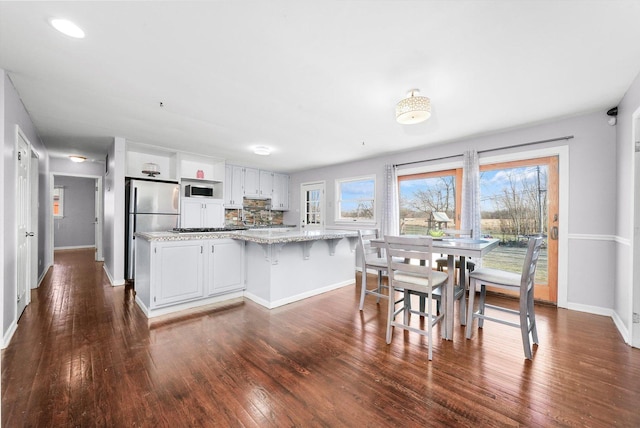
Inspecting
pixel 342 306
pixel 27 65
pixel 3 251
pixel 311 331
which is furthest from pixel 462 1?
pixel 3 251

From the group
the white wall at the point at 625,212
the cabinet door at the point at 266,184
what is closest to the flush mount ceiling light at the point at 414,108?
the white wall at the point at 625,212

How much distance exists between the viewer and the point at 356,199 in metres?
5.96

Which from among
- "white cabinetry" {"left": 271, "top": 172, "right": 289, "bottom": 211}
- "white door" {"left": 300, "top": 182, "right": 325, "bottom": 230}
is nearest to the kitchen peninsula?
"white door" {"left": 300, "top": 182, "right": 325, "bottom": 230}

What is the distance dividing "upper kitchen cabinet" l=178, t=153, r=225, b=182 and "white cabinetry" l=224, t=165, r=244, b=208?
234mm

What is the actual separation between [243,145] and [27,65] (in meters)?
2.74

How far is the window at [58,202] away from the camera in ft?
26.8

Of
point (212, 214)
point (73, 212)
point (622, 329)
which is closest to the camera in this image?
point (622, 329)

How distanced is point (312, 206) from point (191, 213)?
297 cm

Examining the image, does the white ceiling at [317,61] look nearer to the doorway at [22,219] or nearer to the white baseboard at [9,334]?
the doorway at [22,219]

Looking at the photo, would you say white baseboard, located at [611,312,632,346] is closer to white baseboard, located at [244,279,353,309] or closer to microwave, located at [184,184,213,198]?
white baseboard, located at [244,279,353,309]

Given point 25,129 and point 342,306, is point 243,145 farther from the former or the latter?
point 342,306

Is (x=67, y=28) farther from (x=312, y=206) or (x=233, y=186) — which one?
(x=312, y=206)

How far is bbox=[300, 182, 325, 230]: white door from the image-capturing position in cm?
667

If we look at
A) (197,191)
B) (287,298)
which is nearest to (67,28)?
(287,298)
